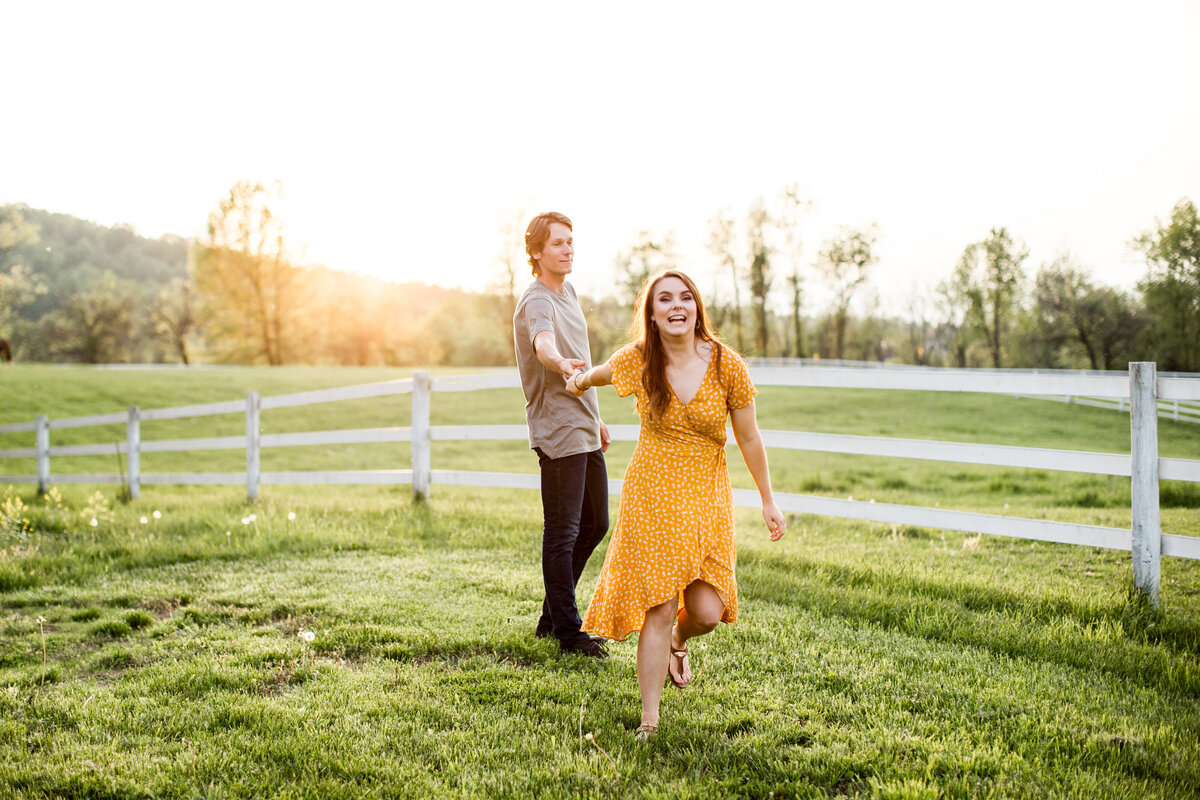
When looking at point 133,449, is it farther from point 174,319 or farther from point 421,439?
point 174,319

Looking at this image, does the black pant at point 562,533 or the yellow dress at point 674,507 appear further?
the black pant at point 562,533

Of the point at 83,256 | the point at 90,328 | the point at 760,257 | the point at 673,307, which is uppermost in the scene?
the point at 83,256

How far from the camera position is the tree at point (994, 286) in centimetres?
4281

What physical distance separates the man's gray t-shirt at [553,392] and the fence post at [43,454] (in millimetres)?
10378

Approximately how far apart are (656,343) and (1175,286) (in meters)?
40.8

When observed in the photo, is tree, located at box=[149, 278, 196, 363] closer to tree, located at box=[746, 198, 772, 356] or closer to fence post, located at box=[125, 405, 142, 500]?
tree, located at box=[746, 198, 772, 356]

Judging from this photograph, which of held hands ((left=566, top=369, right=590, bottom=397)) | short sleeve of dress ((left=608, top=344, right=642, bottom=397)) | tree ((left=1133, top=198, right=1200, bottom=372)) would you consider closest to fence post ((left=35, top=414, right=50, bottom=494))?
held hands ((left=566, top=369, right=590, bottom=397))

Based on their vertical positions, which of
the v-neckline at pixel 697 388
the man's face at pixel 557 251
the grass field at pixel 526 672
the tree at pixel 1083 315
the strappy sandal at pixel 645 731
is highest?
the tree at pixel 1083 315

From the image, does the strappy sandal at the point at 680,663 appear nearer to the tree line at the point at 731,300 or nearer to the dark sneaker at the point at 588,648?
the dark sneaker at the point at 588,648

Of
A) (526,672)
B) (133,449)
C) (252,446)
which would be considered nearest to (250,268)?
(133,449)

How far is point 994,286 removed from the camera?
1710 inches

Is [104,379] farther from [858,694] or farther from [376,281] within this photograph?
[376,281]

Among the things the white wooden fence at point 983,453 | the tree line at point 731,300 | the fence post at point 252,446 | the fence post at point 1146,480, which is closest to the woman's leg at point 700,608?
the white wooden fence at point 983,453

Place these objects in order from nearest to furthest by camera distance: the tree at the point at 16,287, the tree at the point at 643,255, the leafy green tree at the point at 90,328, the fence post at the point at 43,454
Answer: the fence post at the point at 43,454, the tree at the point at 16,287, the tree at the point at 643,255, the leafy green tree at the point at 90,328
